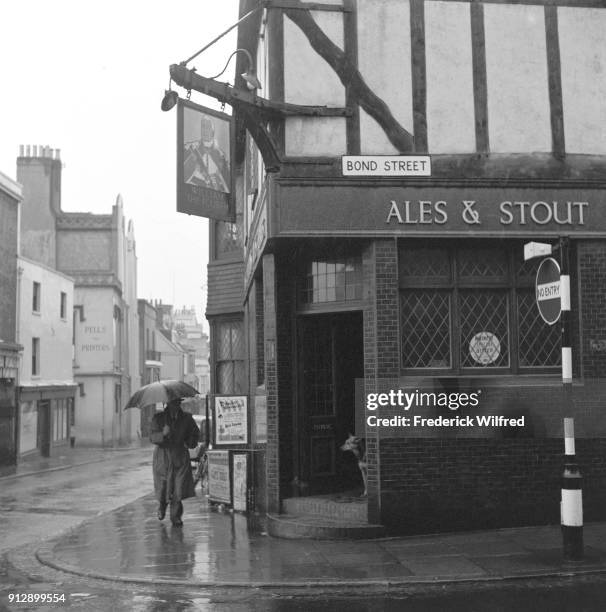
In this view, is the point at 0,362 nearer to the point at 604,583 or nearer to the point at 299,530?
the point at 299,530

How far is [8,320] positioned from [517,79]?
2777 centimetres

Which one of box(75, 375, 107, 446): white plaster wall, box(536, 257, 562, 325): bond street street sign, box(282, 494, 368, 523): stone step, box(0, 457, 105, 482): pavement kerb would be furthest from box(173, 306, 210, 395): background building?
box(536, 257, 562, 325): bond street street sign

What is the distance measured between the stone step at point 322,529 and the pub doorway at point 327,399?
3.96 feet

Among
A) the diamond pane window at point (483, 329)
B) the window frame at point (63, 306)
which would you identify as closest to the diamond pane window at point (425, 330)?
the diamond pane window at point (483, 329)

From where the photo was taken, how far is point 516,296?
1175 cm

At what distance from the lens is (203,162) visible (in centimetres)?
1248

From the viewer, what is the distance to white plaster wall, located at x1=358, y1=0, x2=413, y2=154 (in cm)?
1161

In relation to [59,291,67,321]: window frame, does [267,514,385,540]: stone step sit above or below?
below

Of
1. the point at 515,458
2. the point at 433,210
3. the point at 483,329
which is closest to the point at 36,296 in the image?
the point at 433,210

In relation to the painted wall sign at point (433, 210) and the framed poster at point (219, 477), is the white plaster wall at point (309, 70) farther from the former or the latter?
the framed poster at point (219, 477)

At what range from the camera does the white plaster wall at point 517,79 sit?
1169 cm

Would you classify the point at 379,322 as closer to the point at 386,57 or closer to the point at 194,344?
the point at 386,57

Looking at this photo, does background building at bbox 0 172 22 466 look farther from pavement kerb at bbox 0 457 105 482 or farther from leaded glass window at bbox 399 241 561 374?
leaded glass window at bbox 399 241 561 374

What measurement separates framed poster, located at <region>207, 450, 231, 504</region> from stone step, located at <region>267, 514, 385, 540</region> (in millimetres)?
3364
